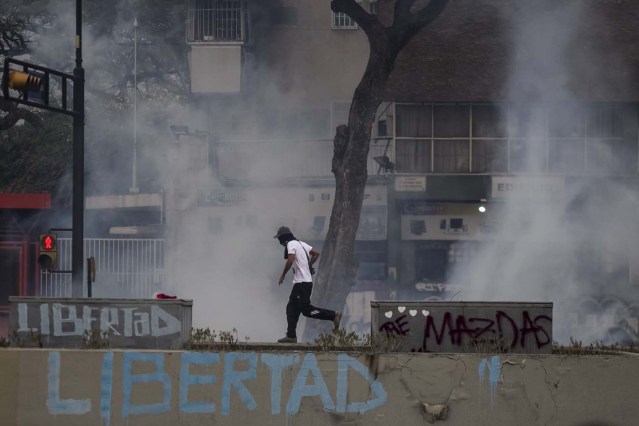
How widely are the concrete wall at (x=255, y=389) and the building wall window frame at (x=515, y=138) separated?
23.7 m

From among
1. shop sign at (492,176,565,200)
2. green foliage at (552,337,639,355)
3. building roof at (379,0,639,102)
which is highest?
building roof at (379,0,639,102)

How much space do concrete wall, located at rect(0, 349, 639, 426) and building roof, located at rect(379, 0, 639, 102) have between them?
2417 cm

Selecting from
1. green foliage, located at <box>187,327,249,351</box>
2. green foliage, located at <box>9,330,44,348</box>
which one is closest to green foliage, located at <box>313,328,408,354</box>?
green foliage, located at <box>187,327,249,351</box>

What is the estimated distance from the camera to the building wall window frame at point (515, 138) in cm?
3397

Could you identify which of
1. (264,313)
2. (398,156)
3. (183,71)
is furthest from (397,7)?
(183,71)

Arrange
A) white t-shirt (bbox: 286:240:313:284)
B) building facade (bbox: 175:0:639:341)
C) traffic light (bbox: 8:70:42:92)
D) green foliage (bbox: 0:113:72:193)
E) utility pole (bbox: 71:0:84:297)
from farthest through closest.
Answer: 1. green foliage (bbox: 0:113:72:193)
2. building facade (bbox: 175:0:639:341)
3. utility pole (bbox: 71:0:84:297)
4. traffic light (bbox: 8:70:42:92)
5. white t-shirt (bbox: 286:240:313:284)

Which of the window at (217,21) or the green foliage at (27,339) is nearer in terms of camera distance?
Answer: the green foliage at (27,339)

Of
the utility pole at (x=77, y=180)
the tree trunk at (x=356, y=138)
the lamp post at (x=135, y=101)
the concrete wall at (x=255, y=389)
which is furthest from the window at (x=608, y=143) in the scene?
the concrete wall at (x=255, y=389)

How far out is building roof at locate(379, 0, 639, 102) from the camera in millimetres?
34625

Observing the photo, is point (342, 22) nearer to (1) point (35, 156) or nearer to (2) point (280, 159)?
(2) point (280, 159)

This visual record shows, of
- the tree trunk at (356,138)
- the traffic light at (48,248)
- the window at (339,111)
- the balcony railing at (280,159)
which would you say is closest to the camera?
the traffic light at (48,248)

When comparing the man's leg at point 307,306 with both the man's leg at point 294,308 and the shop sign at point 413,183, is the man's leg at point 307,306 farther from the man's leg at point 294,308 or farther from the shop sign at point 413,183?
the shop sign at point 413,183

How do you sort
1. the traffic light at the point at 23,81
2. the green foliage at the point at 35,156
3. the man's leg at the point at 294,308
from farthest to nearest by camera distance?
1. the green foliage at the point at 35,156
2. the traffic light at the point at 23,81
3. the man's leg at the point at 294,308

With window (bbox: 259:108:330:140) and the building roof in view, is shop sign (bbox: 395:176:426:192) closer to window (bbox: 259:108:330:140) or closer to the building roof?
the building roof
